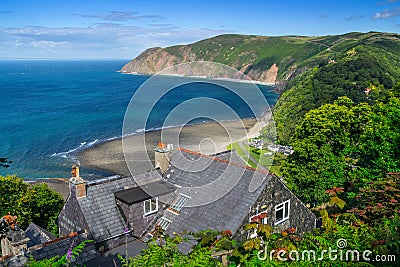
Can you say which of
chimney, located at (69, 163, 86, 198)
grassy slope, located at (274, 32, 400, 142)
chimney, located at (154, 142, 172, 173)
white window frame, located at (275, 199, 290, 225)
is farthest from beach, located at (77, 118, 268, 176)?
chimney, located at (69, 163, 86, 198)

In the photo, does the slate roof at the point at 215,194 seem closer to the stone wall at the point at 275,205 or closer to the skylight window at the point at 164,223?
the skylight window at the point at 164,223

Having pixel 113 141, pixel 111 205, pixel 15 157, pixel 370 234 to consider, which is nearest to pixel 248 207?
→ pixel 111 205

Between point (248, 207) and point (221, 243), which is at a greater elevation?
point (221, 243)

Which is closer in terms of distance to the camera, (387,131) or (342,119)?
(387,131)

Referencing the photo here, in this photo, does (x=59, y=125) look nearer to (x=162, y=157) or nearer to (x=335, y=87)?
(x=335, y=87)

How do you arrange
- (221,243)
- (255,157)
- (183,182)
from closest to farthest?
(221,243)
(183,182)
(255,157)

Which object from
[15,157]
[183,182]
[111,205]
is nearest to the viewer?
[111,205]

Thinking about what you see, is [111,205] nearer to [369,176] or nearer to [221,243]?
[221,243]

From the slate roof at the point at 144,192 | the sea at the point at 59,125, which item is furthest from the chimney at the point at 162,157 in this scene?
the sea at the point at 59,125

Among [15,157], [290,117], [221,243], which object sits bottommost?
[15,157]

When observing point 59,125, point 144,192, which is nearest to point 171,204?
point 144,192
